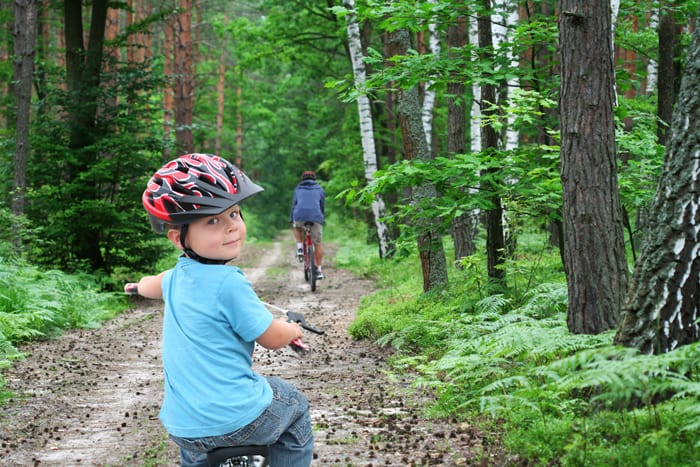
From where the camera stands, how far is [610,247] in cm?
630

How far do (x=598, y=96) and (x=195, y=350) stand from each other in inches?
175

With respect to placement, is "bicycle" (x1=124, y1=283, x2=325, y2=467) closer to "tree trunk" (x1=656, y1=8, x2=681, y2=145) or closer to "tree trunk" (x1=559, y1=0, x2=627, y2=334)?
"tree trunk" (x1=559, y1=0, x2=627, y2=334)

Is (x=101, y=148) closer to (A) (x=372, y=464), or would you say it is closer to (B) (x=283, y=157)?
(A) (x=372, y=464)

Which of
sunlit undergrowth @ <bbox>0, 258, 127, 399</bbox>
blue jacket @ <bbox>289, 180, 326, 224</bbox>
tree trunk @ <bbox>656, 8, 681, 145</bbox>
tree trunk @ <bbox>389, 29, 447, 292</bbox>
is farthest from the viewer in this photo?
blue jacket @ <bbox>289, 180, 326, 224</bbox>

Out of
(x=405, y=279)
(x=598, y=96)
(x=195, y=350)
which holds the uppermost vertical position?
(x=598, y=96)

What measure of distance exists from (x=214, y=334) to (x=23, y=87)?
1384 centimetres

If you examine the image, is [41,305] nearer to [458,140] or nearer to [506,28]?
[458,140]

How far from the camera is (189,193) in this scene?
3.44m

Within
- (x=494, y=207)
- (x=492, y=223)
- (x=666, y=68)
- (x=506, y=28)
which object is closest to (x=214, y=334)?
(x=494, y=207)

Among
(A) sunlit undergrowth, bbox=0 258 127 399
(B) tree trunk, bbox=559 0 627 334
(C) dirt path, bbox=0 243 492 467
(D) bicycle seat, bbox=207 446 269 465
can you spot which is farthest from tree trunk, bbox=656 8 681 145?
(D) bicycle seat, bbox=207 446 269 465

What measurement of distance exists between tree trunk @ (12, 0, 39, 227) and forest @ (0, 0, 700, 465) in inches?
1.7

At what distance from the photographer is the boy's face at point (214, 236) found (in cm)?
352

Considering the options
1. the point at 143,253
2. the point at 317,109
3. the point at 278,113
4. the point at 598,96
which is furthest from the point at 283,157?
the point at 598,96

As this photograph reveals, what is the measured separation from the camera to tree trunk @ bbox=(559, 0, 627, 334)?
246 inches
